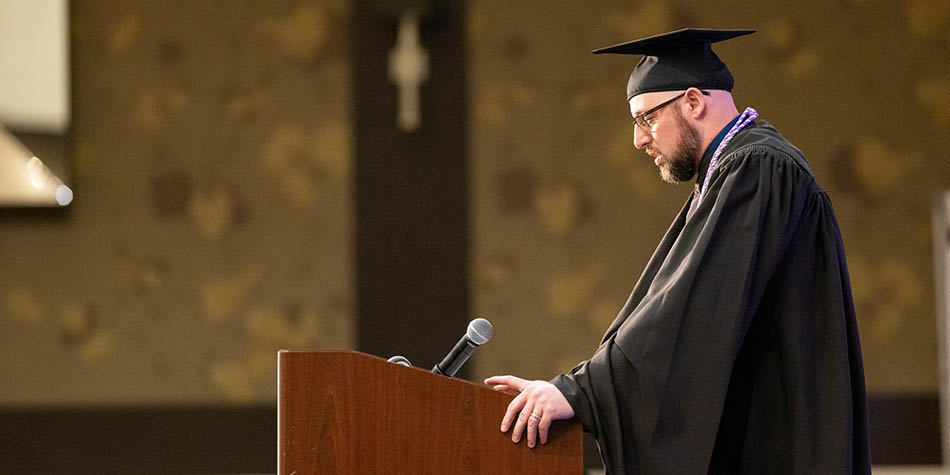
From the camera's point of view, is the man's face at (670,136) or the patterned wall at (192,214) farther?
the patterned wall at (192,214)

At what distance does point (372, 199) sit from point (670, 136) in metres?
2.58

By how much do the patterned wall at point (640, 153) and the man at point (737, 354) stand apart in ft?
8.27

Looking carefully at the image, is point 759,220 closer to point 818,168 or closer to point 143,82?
point 818,168

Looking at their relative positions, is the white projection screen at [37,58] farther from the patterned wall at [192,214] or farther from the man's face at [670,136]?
the man's face at [670,136]

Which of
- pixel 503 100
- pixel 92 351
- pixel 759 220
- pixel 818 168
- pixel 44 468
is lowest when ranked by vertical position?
pixel 44 468

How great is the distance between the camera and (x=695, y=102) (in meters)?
1.93

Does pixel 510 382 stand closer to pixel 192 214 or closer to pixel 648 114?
pixel 648 114

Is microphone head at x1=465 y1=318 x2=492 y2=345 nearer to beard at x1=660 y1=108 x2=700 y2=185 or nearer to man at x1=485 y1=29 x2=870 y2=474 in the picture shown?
man at x1=485 y1=29 x2=870 y2=474

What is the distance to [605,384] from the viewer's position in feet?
5.33

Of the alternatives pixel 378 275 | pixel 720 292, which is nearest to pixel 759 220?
pixel 720 292

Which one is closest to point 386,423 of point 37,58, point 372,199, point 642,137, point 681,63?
point 642,137

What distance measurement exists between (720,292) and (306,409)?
740 mm

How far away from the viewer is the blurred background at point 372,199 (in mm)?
4336

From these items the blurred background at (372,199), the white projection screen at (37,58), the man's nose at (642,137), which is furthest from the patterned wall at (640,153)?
the man's nose at (642,137)
